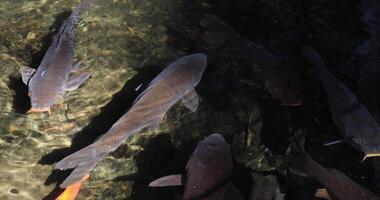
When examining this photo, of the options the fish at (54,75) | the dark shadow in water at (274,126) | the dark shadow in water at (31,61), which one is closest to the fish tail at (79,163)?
the fish at (54,75)

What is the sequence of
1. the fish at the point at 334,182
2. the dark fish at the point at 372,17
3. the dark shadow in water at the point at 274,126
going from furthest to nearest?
1. the dark fish at the point at 372,17
2. the dark shadow in water at the point at 274,126
3. the fish at the point at 334,182

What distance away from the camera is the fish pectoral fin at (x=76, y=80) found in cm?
491

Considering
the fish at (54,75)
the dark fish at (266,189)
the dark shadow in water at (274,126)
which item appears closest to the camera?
the dark fish at (266,189)

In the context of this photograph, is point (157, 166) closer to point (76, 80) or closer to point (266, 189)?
point (266, 189)

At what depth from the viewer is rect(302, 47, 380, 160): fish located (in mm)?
4418

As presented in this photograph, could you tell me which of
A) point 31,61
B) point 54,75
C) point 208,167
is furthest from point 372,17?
point 31,61

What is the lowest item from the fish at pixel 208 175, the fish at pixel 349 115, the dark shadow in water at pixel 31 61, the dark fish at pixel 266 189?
the dark fish at pixel 266 189

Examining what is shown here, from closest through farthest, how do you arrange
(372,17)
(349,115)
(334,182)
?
(334,182) < (349,115) < (372,17)

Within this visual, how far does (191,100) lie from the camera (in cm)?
482

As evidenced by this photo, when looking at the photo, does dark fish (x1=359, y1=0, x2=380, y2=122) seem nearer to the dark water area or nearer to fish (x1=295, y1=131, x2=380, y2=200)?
the dark water area

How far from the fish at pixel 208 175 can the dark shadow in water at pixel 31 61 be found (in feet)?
6.22

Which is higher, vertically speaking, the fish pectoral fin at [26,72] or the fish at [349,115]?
the fish pectoral fin at [26,72]

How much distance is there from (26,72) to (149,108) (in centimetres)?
157

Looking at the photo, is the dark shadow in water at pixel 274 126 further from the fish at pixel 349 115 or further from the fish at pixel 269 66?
the fish at pixel 349 115
